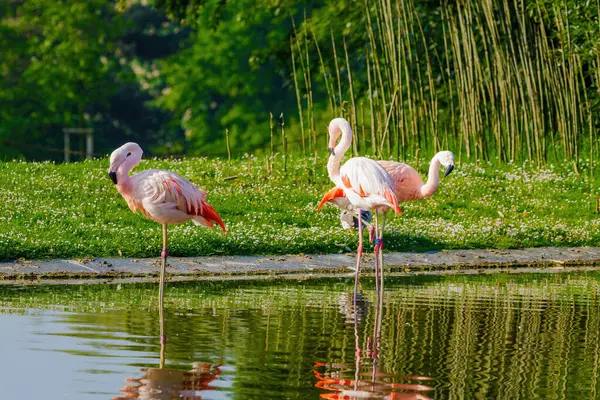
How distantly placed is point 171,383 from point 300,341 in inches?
66.8

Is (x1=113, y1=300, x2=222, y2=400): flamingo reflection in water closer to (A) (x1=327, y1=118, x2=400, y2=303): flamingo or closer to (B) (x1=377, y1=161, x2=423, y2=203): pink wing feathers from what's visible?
(A) (x1=327, y1=118, x2=400, y2=303): flamingo

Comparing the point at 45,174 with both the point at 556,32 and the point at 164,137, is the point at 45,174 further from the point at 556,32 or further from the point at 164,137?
the point at 164,137

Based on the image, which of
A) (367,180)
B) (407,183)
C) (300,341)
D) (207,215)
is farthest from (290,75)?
(300,341)

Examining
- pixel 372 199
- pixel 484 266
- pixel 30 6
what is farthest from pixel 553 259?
pixel 30 6

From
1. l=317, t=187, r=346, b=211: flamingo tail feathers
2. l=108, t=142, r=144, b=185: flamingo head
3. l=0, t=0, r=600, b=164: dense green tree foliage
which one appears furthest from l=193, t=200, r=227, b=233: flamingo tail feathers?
l=0, t=0, r=600, b=164: dense green tree foliage

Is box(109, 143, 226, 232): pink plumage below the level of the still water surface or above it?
above

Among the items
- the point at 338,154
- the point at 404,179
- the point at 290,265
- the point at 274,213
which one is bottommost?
the point at 290,265

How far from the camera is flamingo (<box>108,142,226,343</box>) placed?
1068cm

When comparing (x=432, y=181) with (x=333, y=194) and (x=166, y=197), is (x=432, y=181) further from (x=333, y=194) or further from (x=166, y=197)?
(x=166, y=197)

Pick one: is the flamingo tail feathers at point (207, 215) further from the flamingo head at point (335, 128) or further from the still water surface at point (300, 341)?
the flamingo head at point (335, 128)

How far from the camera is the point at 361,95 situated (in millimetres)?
28969

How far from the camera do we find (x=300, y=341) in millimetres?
8312

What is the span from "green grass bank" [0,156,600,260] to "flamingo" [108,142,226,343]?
6.85 ft

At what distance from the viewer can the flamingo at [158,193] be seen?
10.7 m
